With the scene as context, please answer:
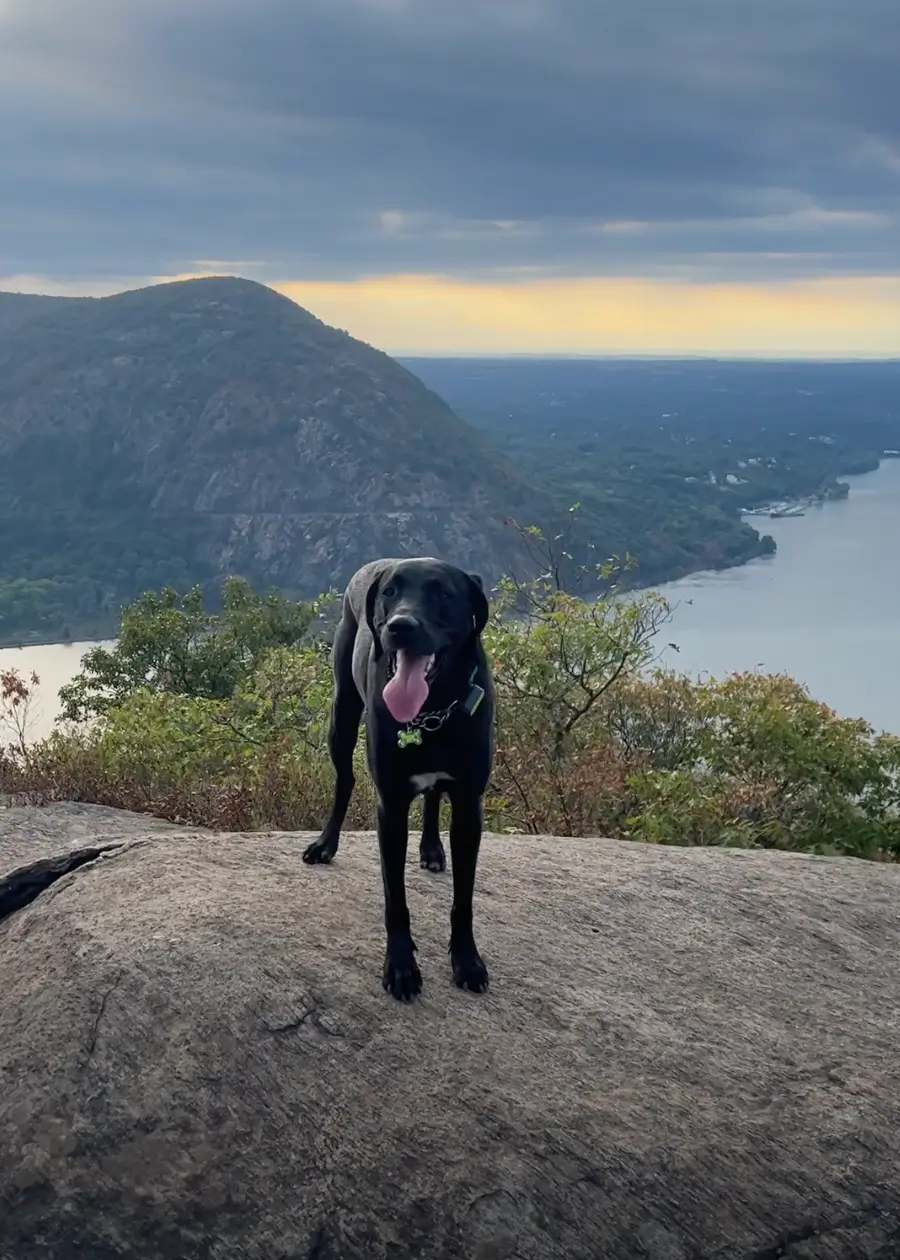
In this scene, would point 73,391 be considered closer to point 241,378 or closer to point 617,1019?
point 241,378

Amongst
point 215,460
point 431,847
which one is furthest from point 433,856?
point 215,460

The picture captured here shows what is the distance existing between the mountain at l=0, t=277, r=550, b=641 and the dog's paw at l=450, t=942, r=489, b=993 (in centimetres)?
2936

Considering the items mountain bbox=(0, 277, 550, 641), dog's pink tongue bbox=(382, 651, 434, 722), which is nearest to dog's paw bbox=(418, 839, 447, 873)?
dog's pink tongue bbox=(382, 651, 434, 722)

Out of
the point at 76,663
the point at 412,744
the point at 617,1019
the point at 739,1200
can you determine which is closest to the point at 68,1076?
the point at 412,744

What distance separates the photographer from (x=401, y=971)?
4703mm

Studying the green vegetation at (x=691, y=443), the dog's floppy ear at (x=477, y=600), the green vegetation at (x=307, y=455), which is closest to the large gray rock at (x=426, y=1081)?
the dog's floppy ear at (x=477, y=600)

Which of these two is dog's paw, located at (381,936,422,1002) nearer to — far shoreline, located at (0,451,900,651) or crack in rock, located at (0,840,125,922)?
crack in rock, located at (0,840,125,922)

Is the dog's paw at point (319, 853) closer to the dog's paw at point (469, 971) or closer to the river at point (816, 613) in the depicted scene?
the dog's paw at point (469, 971)

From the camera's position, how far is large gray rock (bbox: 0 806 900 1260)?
404 cm

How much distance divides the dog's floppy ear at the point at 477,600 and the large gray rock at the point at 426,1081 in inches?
62.4

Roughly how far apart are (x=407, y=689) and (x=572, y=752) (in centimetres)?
750

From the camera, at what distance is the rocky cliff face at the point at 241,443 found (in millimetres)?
52812

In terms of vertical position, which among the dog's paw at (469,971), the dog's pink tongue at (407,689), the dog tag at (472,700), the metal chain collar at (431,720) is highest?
the dog's pink tongue at (407,689)

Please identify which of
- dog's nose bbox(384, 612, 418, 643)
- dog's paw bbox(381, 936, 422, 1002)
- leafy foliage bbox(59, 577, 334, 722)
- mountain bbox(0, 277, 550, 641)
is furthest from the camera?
mountain bbox(0, 277, 550, 641)
